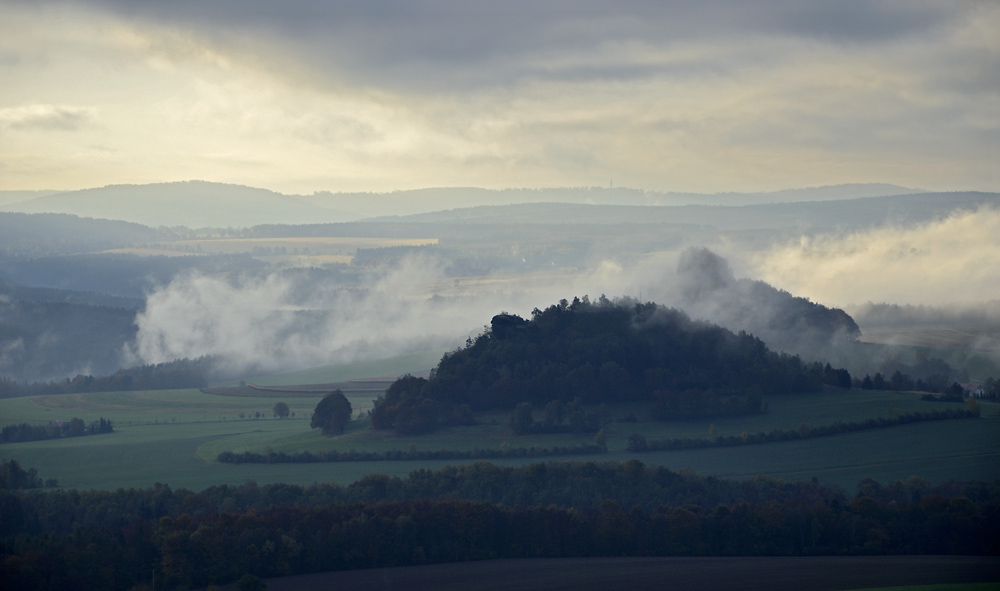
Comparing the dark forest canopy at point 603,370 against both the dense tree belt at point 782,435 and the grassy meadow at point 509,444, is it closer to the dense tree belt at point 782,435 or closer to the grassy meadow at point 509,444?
the grassy meadow at point 509,444

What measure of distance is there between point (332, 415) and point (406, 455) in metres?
16.3

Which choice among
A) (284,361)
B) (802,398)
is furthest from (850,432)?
(284,361)

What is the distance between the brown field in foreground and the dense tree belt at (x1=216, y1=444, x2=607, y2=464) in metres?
32.0

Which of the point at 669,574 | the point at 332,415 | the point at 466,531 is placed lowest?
the point at 669,574

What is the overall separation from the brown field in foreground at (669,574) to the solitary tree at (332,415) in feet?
155

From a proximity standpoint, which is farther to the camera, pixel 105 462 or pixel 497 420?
pixel 497 420

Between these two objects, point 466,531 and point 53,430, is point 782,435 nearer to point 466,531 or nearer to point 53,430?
point 466,531

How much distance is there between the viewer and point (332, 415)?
11144cm

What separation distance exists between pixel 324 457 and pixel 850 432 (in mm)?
48611

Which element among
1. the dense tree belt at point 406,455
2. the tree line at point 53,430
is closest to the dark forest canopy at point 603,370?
the dense tree belt at point 406,455

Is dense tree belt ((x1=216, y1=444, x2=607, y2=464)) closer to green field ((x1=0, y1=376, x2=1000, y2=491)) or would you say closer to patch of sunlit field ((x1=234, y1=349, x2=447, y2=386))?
green field ((x1=0, y1=376, x2=1000, y2=491))

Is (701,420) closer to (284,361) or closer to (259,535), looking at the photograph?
(259,535)

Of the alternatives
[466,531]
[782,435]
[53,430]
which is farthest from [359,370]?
[466,531]

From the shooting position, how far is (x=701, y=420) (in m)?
109
